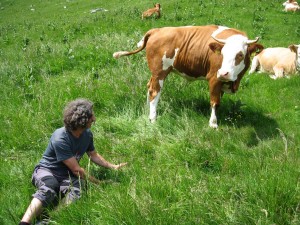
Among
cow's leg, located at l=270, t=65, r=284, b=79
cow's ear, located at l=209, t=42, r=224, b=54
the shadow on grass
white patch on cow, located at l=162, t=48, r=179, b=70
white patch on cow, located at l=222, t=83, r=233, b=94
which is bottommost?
cow's leg, located at l=270, t=65, r=284, b=79

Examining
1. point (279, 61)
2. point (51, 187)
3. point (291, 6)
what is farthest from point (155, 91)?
point (291, 6)

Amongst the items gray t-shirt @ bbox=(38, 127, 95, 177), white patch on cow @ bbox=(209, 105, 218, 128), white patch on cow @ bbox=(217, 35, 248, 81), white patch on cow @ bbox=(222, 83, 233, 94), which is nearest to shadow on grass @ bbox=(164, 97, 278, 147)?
white patch on cow @ bbox=(209, 105, 218, 128)

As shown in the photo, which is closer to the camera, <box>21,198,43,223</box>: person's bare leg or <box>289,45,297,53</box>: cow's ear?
<box>21,198,43,223</box>: person's bare leg

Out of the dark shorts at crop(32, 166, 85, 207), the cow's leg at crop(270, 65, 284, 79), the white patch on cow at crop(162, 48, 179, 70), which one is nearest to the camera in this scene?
the dark shorts at crop(32, 166, 85, 207)

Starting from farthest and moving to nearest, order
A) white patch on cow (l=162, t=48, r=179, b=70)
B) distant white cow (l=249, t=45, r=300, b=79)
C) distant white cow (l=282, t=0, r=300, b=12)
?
distant white cow (l=282, t=0, r=300, b=12) → distant white cow (l=249, t=45, r=300, b=79) → white patch on cow (l=162, t=48, r=179, b=70)

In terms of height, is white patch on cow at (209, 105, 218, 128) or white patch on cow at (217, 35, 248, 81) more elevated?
white patch on cow at (217, 35, 248, 81)

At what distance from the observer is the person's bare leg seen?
442 centimetres

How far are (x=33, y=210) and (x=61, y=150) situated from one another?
0.84 meters

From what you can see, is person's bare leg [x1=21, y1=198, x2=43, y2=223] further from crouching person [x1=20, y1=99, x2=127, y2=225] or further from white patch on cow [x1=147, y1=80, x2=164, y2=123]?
white patch on cow [x1=147, y1=80, x2=164, y2=123]

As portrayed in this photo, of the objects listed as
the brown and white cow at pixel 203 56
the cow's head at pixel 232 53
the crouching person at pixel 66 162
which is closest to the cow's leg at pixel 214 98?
the brown and white cow at pixel 203 56

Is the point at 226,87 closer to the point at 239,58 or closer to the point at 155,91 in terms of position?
the point at 239,58

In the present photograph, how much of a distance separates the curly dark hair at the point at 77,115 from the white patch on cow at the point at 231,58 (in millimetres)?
2336

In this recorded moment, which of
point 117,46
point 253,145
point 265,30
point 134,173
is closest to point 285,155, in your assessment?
point 253,145

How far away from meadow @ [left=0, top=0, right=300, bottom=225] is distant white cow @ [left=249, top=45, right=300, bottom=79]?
3.34 ft
